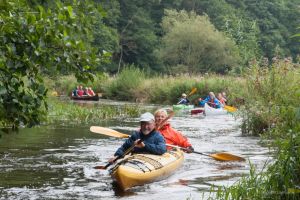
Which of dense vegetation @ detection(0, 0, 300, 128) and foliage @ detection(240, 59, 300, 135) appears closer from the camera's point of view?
dense vegetation @ detection(0, 0, 300, 128)

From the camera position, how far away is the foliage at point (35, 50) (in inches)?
198

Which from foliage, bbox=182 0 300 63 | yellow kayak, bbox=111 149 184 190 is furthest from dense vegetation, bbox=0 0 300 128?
yellow kayak, bbox=111 149 184 190

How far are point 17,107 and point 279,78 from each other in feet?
30.9

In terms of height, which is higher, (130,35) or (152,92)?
(130,35)

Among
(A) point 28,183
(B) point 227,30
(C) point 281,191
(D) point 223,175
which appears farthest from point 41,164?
(B) point 227,30

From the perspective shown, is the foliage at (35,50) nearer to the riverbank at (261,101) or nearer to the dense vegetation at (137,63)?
the dense vegetation at (137,63)

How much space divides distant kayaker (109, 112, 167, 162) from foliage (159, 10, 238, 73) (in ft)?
128

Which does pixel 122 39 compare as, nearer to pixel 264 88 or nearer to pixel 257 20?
pixel 257 20

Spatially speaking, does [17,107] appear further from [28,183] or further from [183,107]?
[183,107]

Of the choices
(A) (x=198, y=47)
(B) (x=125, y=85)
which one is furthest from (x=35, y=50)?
(A) (x=198, y=47)

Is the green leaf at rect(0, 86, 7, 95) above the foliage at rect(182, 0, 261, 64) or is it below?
below

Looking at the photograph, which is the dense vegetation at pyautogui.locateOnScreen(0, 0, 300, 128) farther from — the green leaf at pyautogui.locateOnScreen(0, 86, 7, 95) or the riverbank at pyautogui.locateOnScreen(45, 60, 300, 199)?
the riverbank at pyautogui.locateOnScreen(45, 60, 300, 199)

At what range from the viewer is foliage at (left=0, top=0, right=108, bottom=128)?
5.04 m

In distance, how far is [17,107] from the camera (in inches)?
208
